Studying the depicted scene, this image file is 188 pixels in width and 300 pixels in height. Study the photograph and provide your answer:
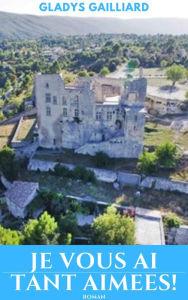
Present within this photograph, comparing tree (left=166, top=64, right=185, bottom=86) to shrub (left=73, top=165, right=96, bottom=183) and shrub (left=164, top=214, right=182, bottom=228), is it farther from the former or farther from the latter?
shrub (left=164, top=214, right=182, bottom=228)

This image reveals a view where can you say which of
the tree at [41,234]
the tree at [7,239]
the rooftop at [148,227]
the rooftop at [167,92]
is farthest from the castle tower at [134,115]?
the rooftop at [167,92]

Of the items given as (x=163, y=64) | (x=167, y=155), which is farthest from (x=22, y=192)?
Result: (x=163, y=64)

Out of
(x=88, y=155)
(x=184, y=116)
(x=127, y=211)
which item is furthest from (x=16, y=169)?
(x=184, y=116)

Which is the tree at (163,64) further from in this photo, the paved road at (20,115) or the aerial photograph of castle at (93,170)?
the paved road at (20,115)

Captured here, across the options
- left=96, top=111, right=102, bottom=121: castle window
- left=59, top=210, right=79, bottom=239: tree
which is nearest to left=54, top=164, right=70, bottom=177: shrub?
left=96, top=111, right=102, bottom=121: castle window

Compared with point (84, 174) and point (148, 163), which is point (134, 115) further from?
point (84, 174)
